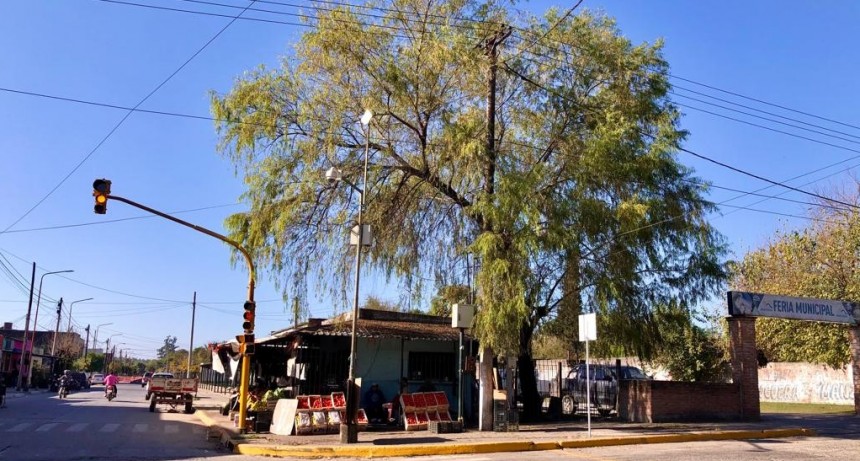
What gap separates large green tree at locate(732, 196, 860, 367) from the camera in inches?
1286

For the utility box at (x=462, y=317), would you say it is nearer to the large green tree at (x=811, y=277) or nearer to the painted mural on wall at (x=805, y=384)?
the large green tree at (x=811, y=277)

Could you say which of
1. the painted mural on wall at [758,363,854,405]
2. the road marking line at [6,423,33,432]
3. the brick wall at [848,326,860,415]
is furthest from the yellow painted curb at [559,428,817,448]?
the painted mural on wall at [758,363,854,405]

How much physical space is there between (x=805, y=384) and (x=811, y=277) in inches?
247

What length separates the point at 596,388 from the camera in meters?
26.4

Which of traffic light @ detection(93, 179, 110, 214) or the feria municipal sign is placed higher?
traffic light @ detection(93, 179, 110, 214)

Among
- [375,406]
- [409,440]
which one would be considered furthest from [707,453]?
[375,406]

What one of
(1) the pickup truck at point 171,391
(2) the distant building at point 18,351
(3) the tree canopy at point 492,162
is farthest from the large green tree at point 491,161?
(2) the distant building at point 18,351

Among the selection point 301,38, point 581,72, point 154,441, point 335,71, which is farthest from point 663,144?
point 154,441

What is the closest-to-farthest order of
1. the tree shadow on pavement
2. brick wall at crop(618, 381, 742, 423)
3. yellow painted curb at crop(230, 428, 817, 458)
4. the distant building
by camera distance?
1. yellow painted curb at crop(230, 428, 817, 458)
2. the tree shadow on pavement
3. brick wall at crop(618, 381, 742, 423)
4. the distant building

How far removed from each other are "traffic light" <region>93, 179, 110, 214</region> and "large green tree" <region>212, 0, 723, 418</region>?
190 inches

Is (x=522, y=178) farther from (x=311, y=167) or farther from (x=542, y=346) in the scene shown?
(x=542, y=346)

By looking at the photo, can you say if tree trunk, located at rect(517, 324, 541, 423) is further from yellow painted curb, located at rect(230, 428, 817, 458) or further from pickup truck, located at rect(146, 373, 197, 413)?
pickup truck, located at rect(146, 373, 197, 413)

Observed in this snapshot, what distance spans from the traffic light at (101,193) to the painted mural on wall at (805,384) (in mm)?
32539

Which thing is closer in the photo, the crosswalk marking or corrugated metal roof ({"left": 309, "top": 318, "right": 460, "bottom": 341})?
the crosswalk marking
